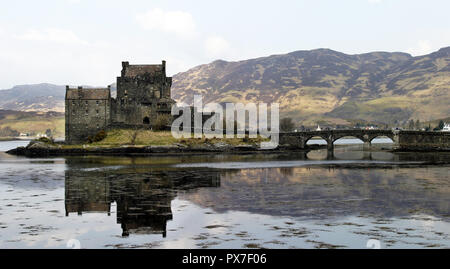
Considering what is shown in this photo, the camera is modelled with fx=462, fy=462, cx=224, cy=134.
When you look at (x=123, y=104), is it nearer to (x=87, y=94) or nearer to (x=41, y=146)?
(x=87, y=94)

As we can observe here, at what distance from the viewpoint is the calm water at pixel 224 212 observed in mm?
19016

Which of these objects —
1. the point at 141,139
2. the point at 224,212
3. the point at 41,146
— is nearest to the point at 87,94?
the point at 41,146

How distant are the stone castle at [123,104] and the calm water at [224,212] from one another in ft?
181

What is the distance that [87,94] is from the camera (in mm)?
97875

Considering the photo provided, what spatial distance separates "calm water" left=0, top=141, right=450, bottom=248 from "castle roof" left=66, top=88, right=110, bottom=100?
56.1m

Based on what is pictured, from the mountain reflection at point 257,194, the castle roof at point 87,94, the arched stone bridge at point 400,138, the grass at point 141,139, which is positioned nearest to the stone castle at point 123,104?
the castle roof at point 87,94

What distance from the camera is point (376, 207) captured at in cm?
2717

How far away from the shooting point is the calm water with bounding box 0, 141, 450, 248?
19016mm

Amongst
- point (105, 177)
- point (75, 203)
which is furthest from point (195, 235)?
point (105, 177)

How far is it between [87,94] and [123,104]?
7.90m

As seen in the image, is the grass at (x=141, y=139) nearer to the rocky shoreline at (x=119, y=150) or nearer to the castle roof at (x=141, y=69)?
the rocky shoreline at (x=119, y=150)
